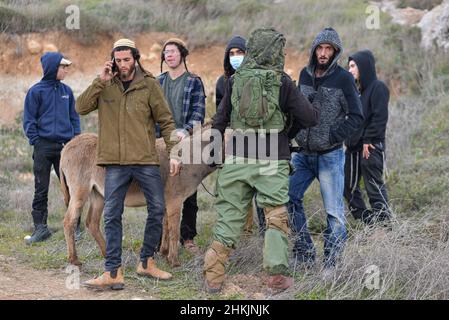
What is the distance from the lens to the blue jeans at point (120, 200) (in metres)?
5.39

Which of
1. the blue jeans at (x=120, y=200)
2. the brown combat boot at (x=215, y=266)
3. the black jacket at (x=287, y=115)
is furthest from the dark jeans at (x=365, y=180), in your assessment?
the blue jeans at (x=120, y=200)

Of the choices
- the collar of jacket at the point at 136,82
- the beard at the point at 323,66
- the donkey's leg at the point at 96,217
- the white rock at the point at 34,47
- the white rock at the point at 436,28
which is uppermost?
the white rock at the point at 436,28

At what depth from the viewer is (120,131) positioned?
5.37 m

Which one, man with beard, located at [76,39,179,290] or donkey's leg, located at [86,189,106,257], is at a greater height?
man with beard, located at [76,39,179,290]

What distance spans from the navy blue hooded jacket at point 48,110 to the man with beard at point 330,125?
10.6 feet

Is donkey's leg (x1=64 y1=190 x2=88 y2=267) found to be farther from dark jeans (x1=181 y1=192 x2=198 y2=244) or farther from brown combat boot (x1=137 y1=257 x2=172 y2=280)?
dark jeans (x1=181 y1=192 x2=198 y2=244)

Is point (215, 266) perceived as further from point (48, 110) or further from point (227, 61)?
point (48, 110)

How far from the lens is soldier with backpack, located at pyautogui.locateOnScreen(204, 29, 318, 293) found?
497 centimetres

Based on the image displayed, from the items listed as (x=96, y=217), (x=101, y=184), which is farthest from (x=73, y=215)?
(x=101, y=184)

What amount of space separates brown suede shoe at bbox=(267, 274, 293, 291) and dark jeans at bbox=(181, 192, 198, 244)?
6.32ft

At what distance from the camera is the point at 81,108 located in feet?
17.8

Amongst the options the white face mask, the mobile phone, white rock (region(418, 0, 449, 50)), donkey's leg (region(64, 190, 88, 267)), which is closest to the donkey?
donkey's leg (region(64, 190, 88, 267))

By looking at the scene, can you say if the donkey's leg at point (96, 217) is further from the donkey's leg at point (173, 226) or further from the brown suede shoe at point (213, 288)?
A: the brown suede shoe at point (213, 288)
